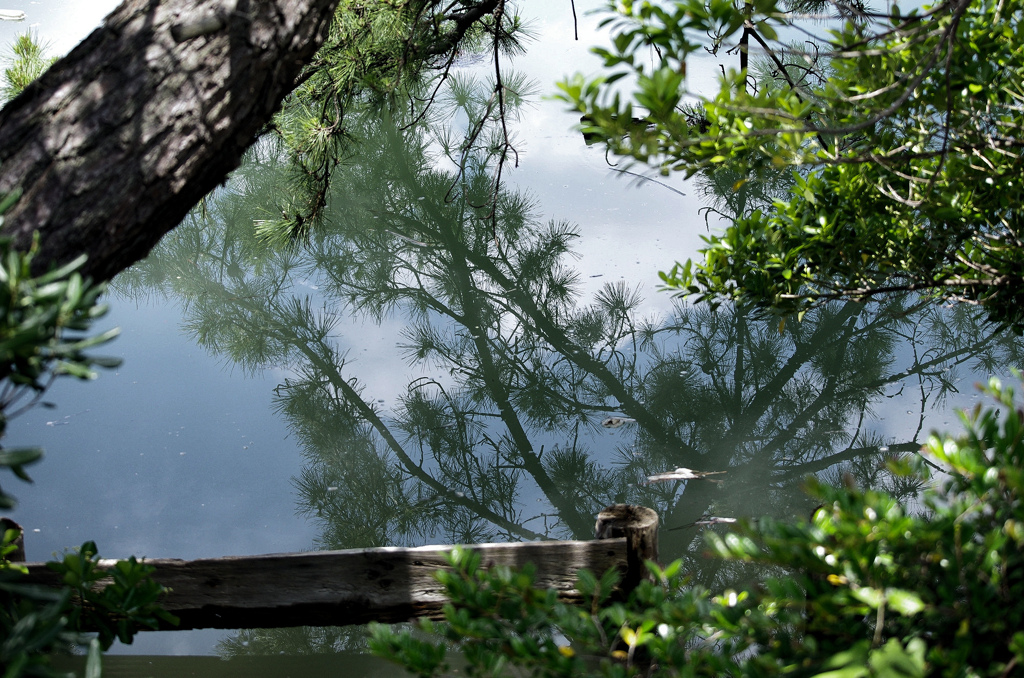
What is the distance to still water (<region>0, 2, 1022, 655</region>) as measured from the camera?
79.9 inches

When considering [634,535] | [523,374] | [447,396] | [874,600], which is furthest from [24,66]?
[874,600]

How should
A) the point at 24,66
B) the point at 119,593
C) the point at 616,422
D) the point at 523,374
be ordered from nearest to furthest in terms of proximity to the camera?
the point at 119,593 < the point at 24,66 < the point at 616,422 < the point at 523,374

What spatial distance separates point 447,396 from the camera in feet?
8.46

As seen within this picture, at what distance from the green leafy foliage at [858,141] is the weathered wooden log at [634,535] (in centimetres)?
50

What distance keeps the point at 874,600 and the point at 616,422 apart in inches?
74.1

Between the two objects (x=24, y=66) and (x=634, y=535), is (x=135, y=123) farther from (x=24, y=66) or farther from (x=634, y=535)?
(x=24, y=66)

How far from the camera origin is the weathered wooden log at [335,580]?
49.2 inches

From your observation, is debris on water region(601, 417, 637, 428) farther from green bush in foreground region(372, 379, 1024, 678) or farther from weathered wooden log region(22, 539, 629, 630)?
green bush in foreground region(372, 379, 1024, 678)

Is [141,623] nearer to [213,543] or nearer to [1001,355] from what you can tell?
[213,543]

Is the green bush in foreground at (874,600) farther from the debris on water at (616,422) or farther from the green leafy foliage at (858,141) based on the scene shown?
the debris on water at (616,422)

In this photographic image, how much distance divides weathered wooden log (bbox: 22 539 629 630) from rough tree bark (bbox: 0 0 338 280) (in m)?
0.63

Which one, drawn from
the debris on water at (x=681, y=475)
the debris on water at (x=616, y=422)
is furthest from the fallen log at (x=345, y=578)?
the debris on water at (x=616, y=422)

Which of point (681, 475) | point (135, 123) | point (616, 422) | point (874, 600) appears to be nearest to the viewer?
point (874, 600)

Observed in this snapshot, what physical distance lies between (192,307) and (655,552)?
9.24 feet
